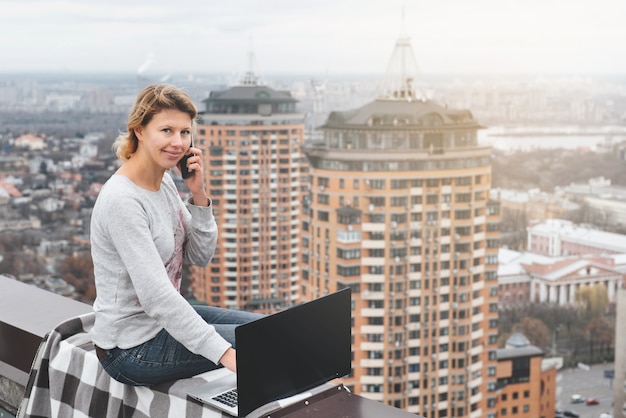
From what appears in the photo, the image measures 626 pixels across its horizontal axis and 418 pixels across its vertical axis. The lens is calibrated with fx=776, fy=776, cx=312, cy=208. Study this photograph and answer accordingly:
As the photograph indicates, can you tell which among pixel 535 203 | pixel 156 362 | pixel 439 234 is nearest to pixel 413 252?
pixel 439 234

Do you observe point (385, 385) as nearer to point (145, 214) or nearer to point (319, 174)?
point (319, 174)

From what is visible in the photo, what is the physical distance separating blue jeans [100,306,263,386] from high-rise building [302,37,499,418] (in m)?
10.4

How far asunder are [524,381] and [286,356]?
12.2 m

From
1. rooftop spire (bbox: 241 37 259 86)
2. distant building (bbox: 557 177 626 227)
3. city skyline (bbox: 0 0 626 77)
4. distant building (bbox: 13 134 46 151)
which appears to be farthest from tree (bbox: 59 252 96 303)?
distant building (bbox: 557 177 626 227)

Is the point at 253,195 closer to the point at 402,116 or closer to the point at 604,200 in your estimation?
the point at 402,116

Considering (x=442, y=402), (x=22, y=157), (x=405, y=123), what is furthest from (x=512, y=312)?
(x=22, y=157)

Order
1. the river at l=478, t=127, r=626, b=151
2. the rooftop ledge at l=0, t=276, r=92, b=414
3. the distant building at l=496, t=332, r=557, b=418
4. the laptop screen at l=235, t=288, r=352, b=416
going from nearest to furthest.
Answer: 1. the laptop screen at l=235, t=288, r=352, b=416
2. the rooftop ledge at l=0, t=276, r=92, b=414
3. the distant building at l=496, t=332, r=557, b=418
4. the river at l=478, t=127, r=626, b=151

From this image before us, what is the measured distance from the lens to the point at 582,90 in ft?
44.2

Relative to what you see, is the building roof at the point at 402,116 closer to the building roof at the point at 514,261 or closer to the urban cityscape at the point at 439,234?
the urban cityscape at the point at 439,234

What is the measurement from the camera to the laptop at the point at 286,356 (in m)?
0.69

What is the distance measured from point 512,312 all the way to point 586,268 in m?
1.30

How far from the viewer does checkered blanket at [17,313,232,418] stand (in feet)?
2.53

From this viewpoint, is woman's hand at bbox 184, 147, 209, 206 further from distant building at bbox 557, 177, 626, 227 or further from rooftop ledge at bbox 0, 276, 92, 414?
distant building at bbox 557, 177, 626, 227

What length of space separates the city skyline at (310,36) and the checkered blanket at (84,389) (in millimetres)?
13847
